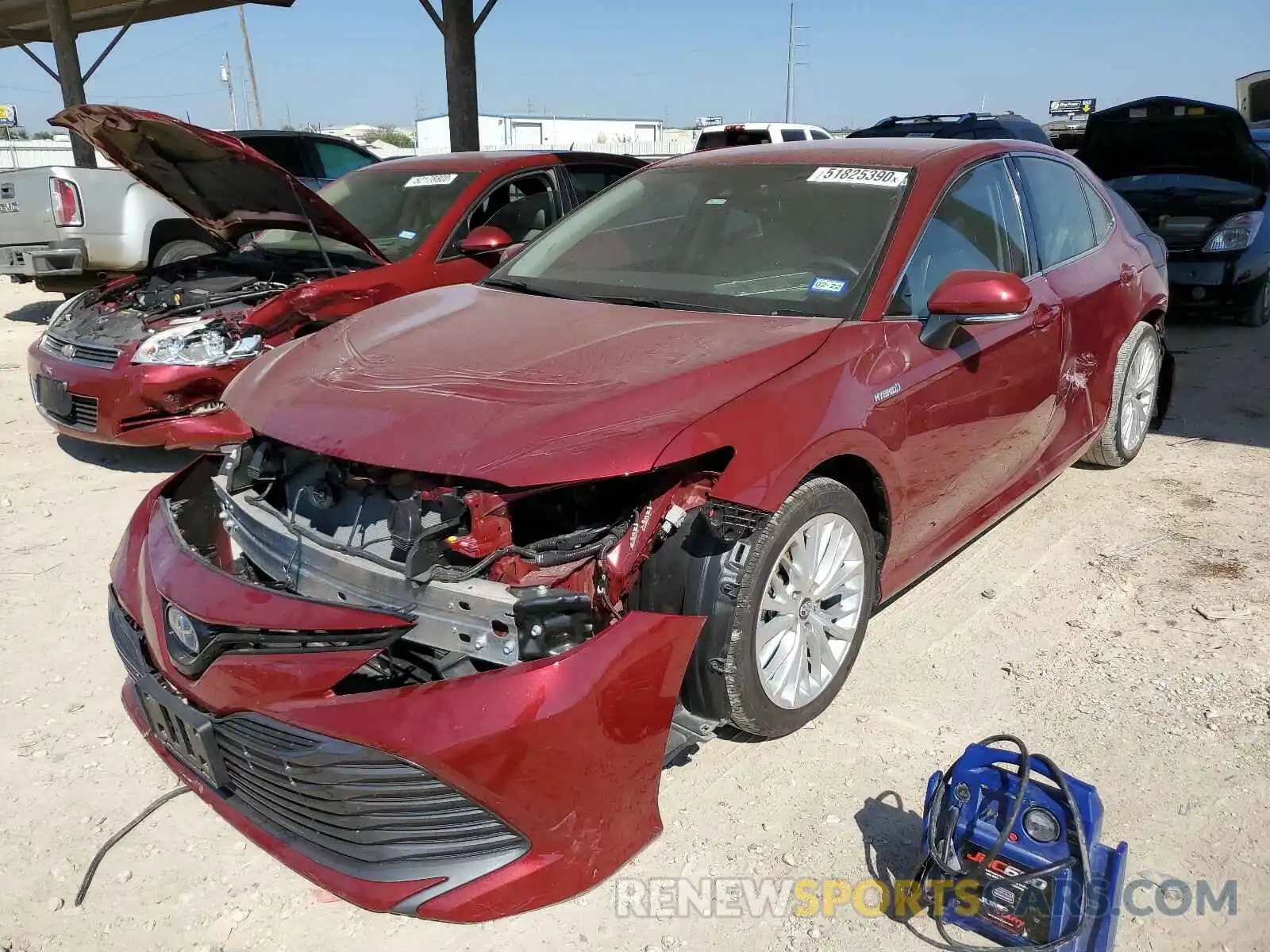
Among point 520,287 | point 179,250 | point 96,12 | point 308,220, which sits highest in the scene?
point 96,12

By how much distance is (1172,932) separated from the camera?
2.09m

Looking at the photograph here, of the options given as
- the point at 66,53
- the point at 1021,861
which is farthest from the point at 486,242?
the point at 66,53

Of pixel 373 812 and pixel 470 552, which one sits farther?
pixel 470 552

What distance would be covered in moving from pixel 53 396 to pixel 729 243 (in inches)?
146

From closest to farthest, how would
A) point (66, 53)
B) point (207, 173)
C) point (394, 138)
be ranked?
1. point (207, 173)
2. point (66, 53)
3. point (394, 138)

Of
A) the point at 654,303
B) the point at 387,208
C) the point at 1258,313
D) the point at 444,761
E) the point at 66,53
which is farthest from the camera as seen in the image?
the point at 66,53

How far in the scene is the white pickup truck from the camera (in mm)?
8008

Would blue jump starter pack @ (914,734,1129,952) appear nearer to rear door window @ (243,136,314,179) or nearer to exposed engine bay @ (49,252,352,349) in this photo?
exposed engine bay @ (49,252,352,349)

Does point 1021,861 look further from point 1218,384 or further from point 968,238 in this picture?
point 1218,384

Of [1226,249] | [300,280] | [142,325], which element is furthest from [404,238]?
[1226,249]

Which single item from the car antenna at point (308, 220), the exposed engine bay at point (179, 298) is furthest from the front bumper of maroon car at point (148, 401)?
the car antenna at point (308, 220)

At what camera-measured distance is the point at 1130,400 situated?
4578mm

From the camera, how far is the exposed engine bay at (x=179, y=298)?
15.8 feet

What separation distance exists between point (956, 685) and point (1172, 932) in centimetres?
98
